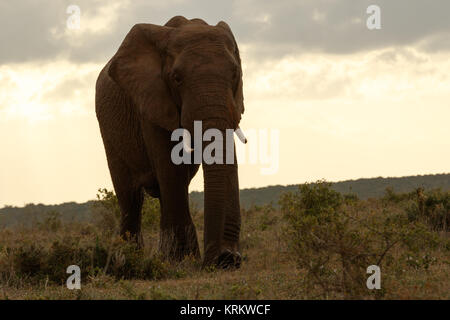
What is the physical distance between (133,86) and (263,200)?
3798 centimetres

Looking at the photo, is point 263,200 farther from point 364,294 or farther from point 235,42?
point 364,294

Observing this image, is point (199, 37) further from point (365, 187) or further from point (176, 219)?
point (365, 187)

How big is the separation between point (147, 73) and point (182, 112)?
4.21 ft

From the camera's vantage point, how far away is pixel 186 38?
438 inches

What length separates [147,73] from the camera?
11875 millimetres

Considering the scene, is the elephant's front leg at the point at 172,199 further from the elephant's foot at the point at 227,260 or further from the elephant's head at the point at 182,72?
the elephant's foot at the point at 227,260

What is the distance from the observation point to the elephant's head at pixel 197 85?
10508 millimetres

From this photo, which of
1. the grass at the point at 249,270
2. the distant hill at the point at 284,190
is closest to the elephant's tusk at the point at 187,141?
the grass at the point at 249,270

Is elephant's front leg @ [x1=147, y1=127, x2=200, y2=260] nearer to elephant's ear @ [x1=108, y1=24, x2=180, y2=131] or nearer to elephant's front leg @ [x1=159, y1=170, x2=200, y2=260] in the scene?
elephant's front leg @ [x1=159, y1=170, x2=200, y2=260]

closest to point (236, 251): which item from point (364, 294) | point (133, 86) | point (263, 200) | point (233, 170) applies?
point (233, 170)

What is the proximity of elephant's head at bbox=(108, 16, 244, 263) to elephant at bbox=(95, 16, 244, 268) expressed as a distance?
0.01m

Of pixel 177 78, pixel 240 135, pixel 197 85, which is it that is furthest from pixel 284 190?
pixel 197 85

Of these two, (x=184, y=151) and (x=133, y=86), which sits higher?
(x=133, y=86)

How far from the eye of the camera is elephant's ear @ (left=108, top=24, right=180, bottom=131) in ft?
37.3
